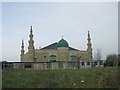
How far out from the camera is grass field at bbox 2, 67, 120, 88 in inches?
762

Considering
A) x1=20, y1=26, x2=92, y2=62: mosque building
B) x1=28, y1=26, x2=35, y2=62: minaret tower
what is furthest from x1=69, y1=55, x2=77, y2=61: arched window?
x1=28, y1=26, x2=35, y2=62: minaret tower

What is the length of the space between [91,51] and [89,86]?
27.1m

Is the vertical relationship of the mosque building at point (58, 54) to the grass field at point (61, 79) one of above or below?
above

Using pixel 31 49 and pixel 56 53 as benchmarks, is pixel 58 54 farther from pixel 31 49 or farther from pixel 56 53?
Answer: pixel 31 49

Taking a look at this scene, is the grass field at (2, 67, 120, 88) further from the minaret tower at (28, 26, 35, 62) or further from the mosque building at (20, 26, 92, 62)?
the mosque building at (20, 26, 92, 62)

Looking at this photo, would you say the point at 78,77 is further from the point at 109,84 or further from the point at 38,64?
the point at 38,64

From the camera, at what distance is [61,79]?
818 inches

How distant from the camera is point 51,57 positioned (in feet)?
146

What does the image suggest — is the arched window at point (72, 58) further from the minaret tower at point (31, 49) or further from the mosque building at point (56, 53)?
the minaret tower at point (31, 49)

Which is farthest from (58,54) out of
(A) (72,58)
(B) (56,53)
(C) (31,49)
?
(C) (31,49)

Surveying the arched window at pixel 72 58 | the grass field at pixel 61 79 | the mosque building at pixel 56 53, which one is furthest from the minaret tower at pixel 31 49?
the grass field at pixel 61 79

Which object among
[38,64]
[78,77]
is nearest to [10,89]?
[78,77]

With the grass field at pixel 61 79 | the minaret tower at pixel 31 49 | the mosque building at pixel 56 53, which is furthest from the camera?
the mosque building at pixel 56 53

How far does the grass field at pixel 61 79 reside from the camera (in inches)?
762
